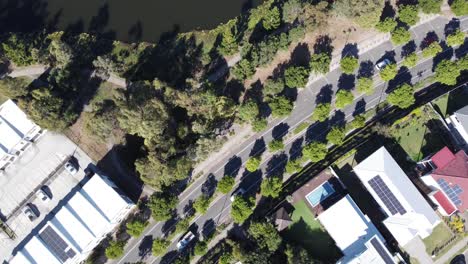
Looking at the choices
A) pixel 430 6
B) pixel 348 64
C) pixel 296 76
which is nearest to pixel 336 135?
pixel 296 76

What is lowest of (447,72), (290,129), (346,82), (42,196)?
(447,72)

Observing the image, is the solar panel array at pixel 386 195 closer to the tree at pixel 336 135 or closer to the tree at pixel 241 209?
the tree at pixel 336 135

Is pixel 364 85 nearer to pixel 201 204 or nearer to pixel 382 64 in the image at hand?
pixel 382 64

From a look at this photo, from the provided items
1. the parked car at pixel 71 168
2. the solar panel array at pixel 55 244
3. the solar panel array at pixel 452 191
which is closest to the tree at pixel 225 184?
the solar panel array at pixel 55 244

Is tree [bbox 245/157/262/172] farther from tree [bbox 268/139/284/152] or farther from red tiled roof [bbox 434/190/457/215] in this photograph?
red tiled roof [bbox 434/190/457/215]

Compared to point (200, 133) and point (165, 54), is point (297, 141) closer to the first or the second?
point (200, 133)

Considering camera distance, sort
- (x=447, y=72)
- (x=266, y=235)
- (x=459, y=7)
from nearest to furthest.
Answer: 1. (x=266, y=235)
2. (x=447, y=72)
3. (x=459, y=7)

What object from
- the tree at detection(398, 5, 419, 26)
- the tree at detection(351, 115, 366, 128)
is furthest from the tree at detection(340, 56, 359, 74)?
the tree at detection(398, 5, 419, 26)
